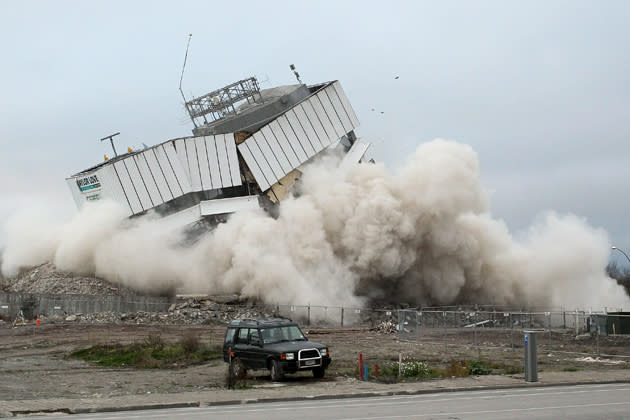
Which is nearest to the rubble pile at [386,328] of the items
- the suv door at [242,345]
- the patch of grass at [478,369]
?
the patch of grass at [478,369]

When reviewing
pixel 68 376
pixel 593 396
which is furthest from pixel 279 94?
pixel 593 396

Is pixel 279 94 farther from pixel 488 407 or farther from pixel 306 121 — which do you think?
pixel 488 407

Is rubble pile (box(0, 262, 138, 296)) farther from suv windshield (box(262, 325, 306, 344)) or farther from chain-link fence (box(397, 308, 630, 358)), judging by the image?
suv windshield (box(262, 325, 306, 344))

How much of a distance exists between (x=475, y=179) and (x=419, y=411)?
39.2 metres

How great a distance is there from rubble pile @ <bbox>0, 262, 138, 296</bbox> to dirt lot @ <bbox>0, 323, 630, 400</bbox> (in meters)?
8.45

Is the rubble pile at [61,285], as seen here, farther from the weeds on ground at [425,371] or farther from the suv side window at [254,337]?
the weeds on ground at [425,371]

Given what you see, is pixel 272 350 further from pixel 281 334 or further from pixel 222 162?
pixel 222 162

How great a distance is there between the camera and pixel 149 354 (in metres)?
25.5

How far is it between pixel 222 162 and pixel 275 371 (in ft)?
110

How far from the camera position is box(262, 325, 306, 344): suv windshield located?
2062 centimetres


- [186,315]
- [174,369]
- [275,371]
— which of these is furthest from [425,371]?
[186,315]

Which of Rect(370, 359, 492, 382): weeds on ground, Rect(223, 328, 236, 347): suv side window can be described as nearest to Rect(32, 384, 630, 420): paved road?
Rect(370, 359, 492, 382): weeds on ground

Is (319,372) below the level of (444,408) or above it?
above

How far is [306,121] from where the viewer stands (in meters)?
54.8
